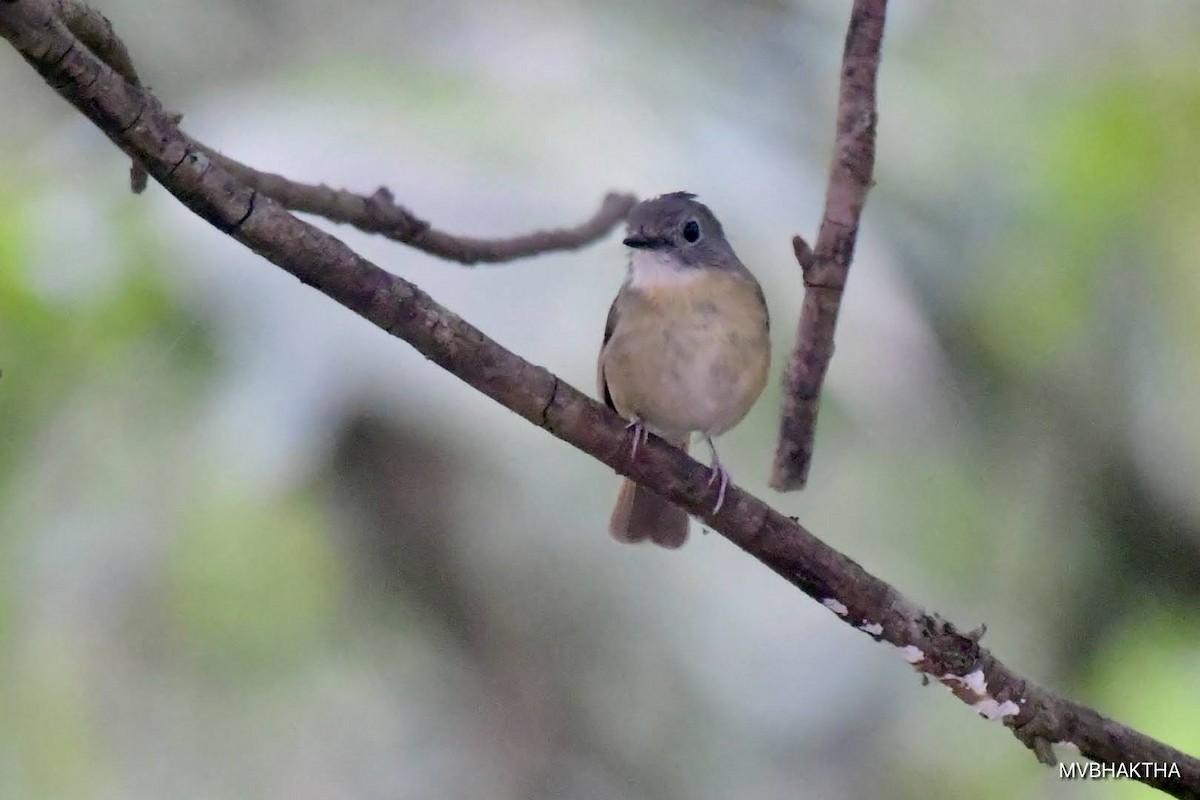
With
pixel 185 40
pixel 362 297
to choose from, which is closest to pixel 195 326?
pixel 185 40

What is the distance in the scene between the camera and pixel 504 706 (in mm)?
2709

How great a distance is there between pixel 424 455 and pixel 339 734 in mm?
646

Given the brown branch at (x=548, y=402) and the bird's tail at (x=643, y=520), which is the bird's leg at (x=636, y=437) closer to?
the brown branch at (x=548, y=402)

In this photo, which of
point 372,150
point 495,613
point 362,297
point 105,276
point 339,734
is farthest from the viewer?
point 495,613

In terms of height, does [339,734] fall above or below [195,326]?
below

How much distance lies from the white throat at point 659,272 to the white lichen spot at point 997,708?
83cm

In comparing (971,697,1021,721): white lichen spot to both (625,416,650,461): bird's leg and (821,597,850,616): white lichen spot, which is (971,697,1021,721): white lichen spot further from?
(625,416,650,461): bird's leg

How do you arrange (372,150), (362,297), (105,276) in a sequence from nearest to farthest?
1. (362,297)
2. (105,276)
3. (372,150)

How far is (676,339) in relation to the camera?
1.91 metres

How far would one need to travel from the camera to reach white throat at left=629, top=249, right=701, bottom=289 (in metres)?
1.97

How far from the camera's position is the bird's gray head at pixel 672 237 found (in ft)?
6.53

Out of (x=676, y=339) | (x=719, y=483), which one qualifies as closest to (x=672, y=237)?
(x=676, y=339)

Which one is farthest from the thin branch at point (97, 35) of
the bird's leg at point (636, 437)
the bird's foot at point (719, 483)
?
the bird's foot at point (719, 483)

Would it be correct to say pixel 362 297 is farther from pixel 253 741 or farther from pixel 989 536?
pixel 989 536
